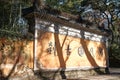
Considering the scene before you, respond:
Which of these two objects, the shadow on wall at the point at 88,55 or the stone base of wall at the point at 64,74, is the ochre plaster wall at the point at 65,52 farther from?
the stone base of wall at the point at 64,74

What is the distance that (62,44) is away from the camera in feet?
59.2

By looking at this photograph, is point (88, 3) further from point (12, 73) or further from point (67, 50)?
point (12, 73)

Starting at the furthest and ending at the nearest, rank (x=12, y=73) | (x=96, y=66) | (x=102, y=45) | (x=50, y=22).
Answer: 1. (x=102, y=45)
2. (x=96, y=66)
3. (x=50, y=22)
4. (x=12, y=73)

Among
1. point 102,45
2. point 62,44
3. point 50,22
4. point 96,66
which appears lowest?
point 96,66

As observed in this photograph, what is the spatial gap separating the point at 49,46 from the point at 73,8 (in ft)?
67.0

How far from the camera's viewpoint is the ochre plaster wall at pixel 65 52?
52.7 ft

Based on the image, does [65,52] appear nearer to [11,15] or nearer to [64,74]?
[64,74]

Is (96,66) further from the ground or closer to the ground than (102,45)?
closer to the ground

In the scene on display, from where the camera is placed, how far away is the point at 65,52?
18.4 meters

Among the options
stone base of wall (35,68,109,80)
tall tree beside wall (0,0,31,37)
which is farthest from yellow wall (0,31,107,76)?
tall tree beside wall (0,0,31,37)

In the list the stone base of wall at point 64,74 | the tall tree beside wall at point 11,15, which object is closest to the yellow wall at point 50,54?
the stone base of wall at point 64,74

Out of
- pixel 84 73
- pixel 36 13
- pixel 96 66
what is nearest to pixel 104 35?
pixel 96 66

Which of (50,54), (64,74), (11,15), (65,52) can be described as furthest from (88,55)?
(11,15)

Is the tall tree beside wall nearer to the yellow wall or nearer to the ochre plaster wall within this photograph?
the yellow wall
